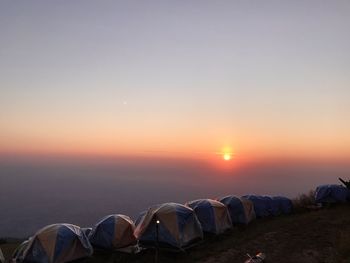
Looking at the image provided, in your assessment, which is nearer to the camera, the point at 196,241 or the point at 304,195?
the point at 196,241

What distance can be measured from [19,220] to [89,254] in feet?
537

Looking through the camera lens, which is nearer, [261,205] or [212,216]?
[212,216]

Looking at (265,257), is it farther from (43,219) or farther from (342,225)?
(43,219)

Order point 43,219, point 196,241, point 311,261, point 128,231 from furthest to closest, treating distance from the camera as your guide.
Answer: point 43,219
point 128,231
point 196,241
point 311,261

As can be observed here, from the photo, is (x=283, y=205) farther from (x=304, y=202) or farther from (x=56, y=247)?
(x=56, y=247)

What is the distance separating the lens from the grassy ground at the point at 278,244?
55.4 feet

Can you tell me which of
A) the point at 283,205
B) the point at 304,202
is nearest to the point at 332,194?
the point at 304,202

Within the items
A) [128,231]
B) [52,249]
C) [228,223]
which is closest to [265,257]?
[228,223]

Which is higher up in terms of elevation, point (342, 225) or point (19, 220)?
point (342, 225)

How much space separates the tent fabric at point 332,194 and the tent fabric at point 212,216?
28.9 feet

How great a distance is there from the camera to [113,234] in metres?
21.4

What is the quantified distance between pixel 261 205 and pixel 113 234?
10.1 m

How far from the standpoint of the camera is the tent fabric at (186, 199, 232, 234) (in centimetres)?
2175

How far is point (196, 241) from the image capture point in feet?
66.7
